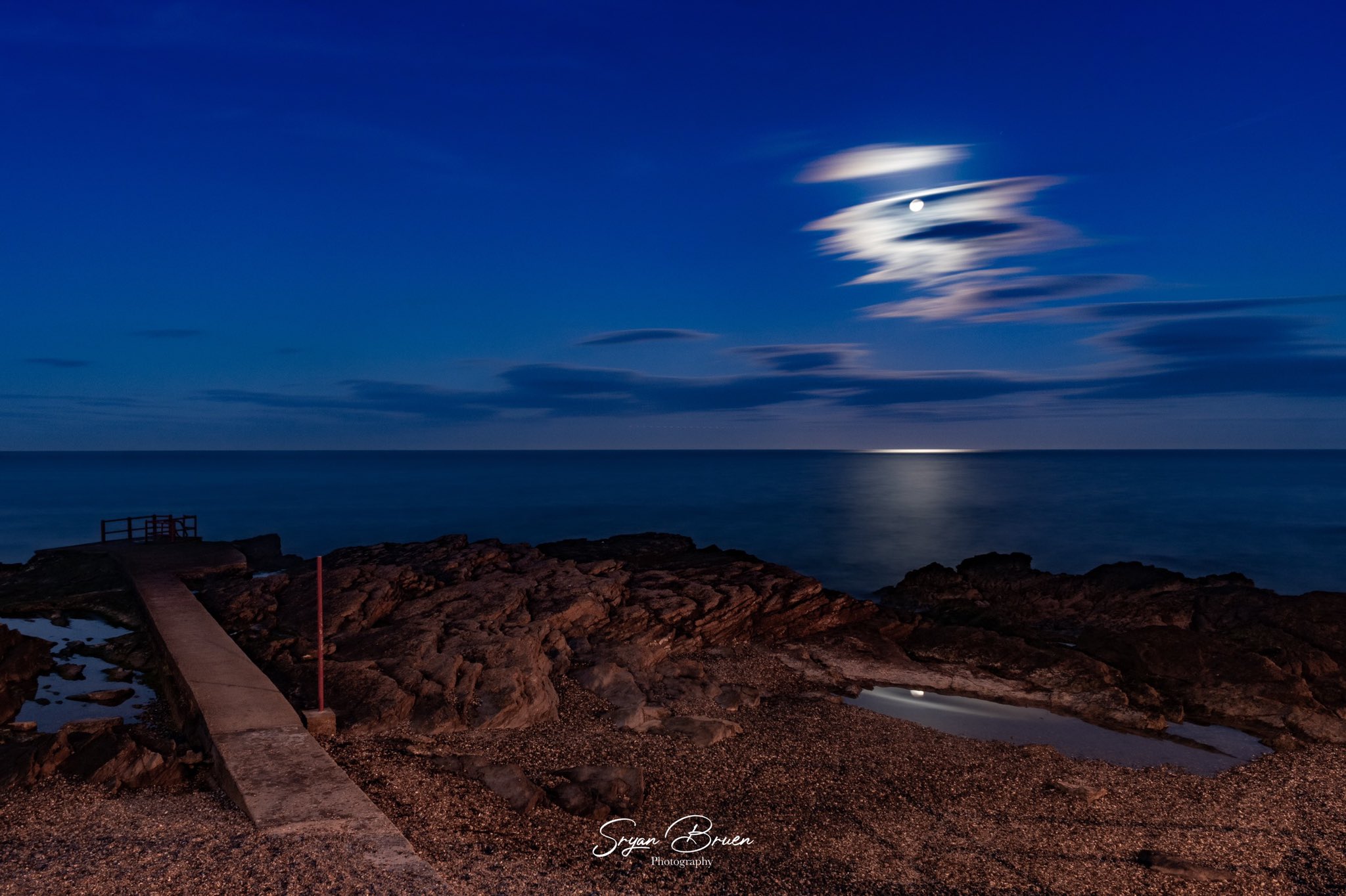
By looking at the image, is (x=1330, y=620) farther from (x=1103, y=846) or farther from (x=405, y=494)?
(x=405, y=494)

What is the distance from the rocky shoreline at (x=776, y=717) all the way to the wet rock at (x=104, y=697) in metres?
1.23

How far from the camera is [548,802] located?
31.7 ft

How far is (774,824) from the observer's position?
31.7ft

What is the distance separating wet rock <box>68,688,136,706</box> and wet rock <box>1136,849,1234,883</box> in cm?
1538

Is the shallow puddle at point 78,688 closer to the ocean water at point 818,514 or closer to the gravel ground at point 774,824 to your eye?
the gravel ground at point 774,824

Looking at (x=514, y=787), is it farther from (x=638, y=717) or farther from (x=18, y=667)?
(x=18, y=667)

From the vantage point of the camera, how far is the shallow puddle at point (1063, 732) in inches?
533

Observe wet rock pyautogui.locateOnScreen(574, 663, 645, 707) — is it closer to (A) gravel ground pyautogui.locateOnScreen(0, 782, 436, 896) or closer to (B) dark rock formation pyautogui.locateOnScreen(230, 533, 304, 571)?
(A) gravel ground pyautogui.locateOnScreen(0, 782, 436, 896)

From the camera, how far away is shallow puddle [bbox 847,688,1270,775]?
13.5 meters

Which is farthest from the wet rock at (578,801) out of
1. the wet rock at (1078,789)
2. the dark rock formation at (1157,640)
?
the dark rock formation at (1157,640)

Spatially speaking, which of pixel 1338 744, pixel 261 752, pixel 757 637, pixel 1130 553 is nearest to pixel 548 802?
pixel 261 752

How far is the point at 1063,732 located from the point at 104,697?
1706 cm

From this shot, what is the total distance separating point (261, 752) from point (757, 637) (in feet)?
41.6

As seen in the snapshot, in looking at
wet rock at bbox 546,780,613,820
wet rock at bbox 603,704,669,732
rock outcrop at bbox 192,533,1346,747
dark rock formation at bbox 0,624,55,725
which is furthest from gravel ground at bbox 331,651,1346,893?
dark rock formation at bbox 0,624,55,725
